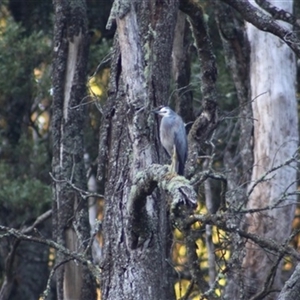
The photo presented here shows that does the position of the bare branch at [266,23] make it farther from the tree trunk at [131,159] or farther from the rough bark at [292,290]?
the rough bark at [292,290]

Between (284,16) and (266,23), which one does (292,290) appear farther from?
(284,16)

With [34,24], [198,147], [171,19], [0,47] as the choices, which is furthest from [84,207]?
[34,24]

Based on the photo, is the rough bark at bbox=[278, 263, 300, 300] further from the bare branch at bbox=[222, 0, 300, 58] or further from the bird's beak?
the bare branch at bbox=[222, 0, 300, 58]

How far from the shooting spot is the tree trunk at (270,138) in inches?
474

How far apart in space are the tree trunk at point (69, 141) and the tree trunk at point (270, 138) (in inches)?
97.4

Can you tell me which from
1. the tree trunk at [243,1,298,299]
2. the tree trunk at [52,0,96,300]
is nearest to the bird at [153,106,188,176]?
the tree trunk at [52,0,96,300]

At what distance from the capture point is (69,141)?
10305 millimetres

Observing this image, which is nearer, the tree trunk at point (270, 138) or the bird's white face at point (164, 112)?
the bird's white face at point (164, 112)

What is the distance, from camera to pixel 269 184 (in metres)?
12.3

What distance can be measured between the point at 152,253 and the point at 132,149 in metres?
0.72

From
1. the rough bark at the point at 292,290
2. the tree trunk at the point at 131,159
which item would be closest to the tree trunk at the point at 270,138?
the tree trunk at the point at 131,159

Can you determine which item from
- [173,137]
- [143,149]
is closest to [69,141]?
[173,137]

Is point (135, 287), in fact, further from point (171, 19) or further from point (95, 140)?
point (95, 140)

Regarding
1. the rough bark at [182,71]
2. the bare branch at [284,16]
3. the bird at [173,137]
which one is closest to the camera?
the bird at [173,137]
